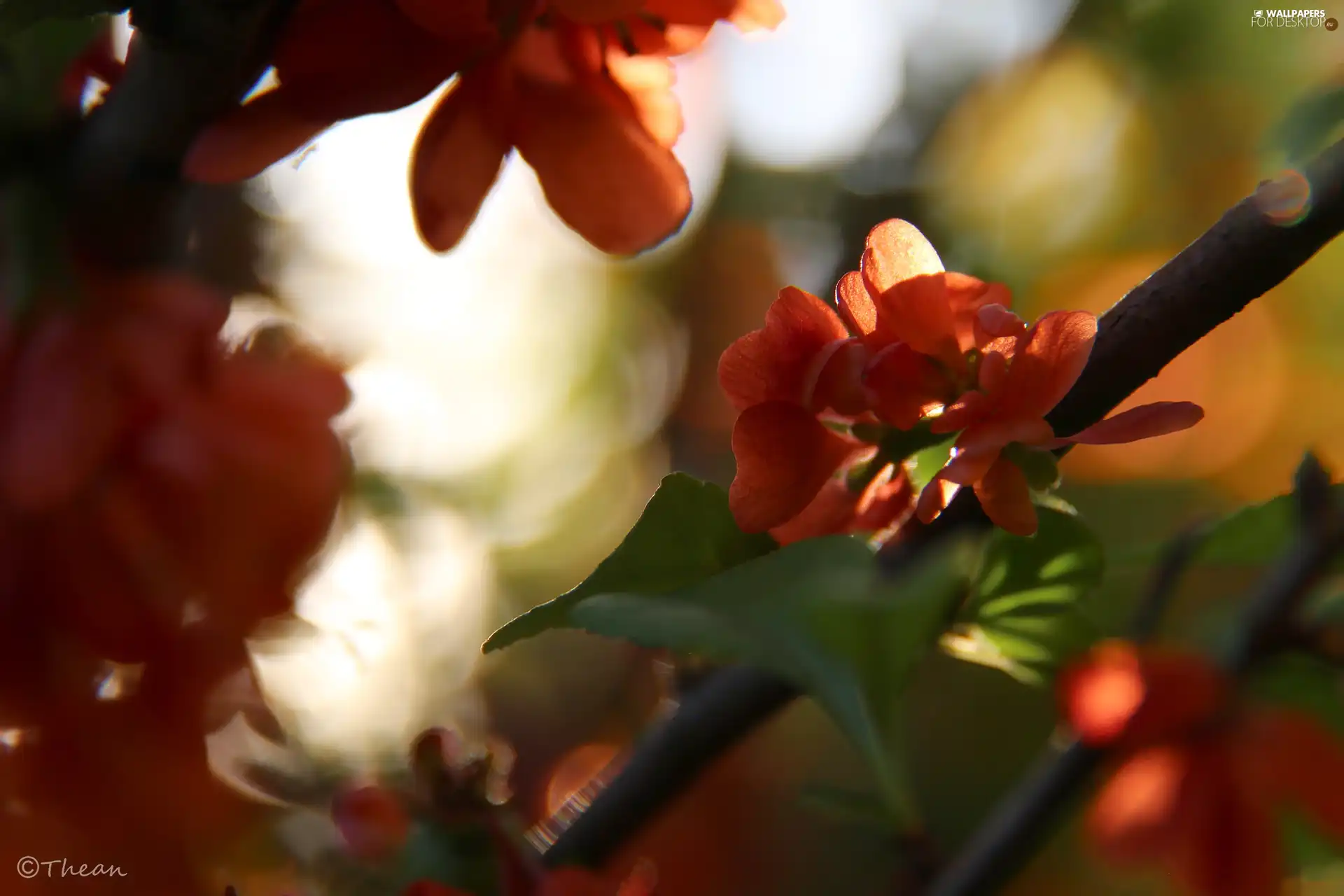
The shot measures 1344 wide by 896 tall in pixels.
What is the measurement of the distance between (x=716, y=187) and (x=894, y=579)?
1.21 m

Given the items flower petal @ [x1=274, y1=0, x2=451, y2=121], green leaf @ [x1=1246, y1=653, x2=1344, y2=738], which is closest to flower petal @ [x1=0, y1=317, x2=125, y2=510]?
flower petal @ [x1=274, y1=0, x2=451, y2=121]

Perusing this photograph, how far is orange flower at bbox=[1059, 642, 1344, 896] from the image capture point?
1.29 ft

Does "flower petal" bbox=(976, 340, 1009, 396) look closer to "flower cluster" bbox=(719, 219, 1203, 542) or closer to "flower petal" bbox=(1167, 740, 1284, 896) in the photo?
"flower cluster" bbox=(719, 219, 1203, 542)

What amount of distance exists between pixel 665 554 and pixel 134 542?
0.51 ft

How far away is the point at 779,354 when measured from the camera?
23cm

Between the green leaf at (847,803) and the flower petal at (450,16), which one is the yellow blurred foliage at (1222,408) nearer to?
the green leaf at (847,803)

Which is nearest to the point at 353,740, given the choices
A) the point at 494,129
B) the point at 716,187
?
the point at 494,129

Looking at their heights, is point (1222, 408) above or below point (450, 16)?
below

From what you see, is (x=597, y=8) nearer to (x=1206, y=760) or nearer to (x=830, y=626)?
(x=830, y=626)

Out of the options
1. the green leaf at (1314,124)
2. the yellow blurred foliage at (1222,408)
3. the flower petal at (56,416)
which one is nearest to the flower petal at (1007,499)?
the green leaf at (1314,124)

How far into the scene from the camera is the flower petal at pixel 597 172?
0.87 ft

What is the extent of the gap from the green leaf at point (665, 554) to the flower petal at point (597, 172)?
0.07 metres

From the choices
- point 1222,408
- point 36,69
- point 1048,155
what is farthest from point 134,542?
point 1222,408

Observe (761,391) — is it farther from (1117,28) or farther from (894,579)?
(1117,28)
